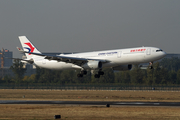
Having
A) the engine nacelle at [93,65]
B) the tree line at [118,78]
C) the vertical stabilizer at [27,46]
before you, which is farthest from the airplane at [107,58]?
the tree line at [118,78]

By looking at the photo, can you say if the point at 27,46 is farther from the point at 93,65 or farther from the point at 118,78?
the point at 118,78

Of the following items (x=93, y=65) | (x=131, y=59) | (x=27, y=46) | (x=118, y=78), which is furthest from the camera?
(x=118, y=78)

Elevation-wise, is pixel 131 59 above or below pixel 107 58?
A: below

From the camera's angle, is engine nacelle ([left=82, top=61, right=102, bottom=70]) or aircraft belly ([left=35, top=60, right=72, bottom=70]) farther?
aircraft belly ([left=35, top=60, right=72, bottom=70])

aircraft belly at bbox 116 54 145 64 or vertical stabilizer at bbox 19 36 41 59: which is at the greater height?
vertical stabilizer at bbox 19 36 41 59

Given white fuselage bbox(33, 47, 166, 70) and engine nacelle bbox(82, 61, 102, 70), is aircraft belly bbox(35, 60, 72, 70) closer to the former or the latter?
white fuselage bbox(33, 47, 166, 70)

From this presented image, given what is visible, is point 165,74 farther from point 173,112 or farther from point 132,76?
point 173,112

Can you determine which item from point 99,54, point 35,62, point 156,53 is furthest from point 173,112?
point 35,62

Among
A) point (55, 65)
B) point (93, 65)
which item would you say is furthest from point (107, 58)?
point (55, 65)

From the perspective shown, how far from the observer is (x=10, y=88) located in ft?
358

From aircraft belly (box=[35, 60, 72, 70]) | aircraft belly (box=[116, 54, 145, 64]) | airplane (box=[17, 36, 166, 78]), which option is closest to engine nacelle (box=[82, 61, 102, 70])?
airplane (box=[17, 36, 166, 78])

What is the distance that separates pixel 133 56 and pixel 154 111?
20.3 m

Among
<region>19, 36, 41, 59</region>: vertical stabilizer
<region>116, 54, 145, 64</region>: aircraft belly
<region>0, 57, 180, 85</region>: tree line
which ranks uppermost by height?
<region>19, 36, 41, 59</region>: vertical stabilizer

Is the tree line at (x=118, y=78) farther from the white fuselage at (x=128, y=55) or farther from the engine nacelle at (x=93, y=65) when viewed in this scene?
the white fuselage at (x=128, y=55)
